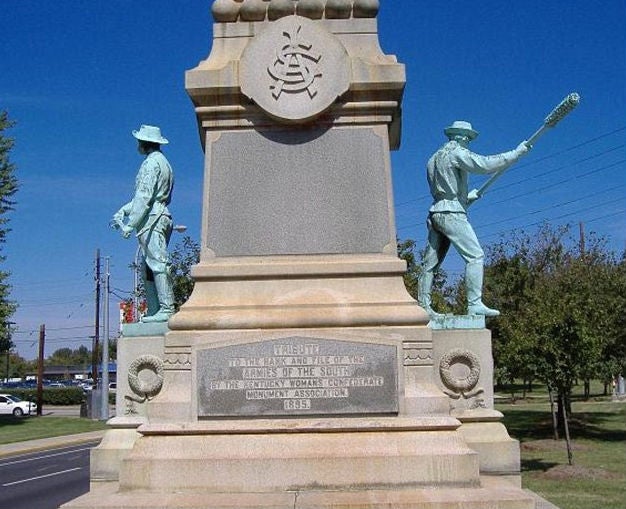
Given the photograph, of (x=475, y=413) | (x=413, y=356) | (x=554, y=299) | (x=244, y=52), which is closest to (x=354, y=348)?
(x=413, y=356)

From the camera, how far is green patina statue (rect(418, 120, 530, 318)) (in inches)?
314

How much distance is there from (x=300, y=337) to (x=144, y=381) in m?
1.87

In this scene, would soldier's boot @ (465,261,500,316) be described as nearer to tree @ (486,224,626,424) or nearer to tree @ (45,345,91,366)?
tree @ (486,224,626,424)

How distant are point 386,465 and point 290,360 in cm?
118

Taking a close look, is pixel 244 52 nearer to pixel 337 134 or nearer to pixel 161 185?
pixel 337 134

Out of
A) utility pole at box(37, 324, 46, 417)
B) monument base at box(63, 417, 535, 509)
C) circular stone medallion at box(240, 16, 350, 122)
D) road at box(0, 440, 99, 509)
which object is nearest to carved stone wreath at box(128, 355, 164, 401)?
monument base at box(63, 417, 535, 509)

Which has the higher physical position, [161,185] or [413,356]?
[161,185]

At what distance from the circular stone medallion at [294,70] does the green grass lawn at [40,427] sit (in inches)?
1012

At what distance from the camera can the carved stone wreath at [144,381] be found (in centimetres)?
759

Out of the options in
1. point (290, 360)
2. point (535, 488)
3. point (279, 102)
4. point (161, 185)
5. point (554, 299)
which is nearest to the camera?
point (290, 360)

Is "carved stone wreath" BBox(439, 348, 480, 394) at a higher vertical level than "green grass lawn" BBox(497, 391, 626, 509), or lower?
higher

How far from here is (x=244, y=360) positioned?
6.72 meters

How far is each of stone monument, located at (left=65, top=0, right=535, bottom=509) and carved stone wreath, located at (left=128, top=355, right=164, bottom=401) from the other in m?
0.01

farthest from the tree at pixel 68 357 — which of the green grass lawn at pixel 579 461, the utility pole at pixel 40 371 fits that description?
the green grass lawn at pixel 579 461
